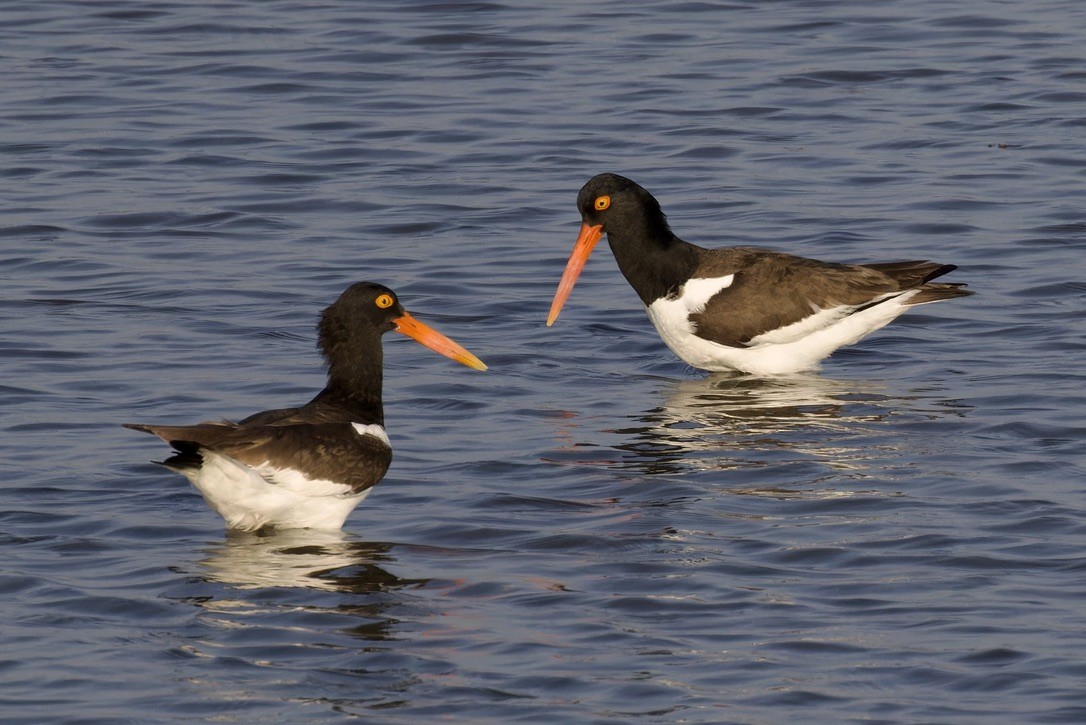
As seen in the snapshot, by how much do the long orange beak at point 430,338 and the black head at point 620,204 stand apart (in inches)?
86.3

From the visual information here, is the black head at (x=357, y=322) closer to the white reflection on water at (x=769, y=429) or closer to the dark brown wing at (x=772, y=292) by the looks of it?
the white reflection on water at (x=769, y=429)

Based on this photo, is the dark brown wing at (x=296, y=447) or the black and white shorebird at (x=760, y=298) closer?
the dark brown wing at (x=296, y=447)

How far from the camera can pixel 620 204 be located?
11703 mm

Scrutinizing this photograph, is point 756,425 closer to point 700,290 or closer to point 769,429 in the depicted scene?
point 769,429

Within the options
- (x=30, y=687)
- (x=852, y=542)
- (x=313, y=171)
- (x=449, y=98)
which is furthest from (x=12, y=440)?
(x=449, y=98)

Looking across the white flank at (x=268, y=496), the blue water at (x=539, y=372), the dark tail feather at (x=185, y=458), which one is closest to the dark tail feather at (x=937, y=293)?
the blue water at (x=539, y=372)

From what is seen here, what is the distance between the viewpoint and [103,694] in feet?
21.7

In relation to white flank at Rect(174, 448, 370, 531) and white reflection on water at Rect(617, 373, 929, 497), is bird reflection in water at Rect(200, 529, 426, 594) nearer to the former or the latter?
white flank at Rect(174, 448, 370, 531)

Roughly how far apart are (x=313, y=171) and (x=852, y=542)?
27.1ft

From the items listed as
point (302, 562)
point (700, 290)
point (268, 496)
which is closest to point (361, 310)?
point (268, 496)

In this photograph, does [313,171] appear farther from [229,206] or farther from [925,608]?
[925,608]

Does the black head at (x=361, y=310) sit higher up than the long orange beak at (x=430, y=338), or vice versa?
the black head at (x=361, y=310)

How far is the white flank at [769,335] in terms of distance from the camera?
11172 millimetres

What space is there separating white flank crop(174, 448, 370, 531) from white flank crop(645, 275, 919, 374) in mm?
3280
